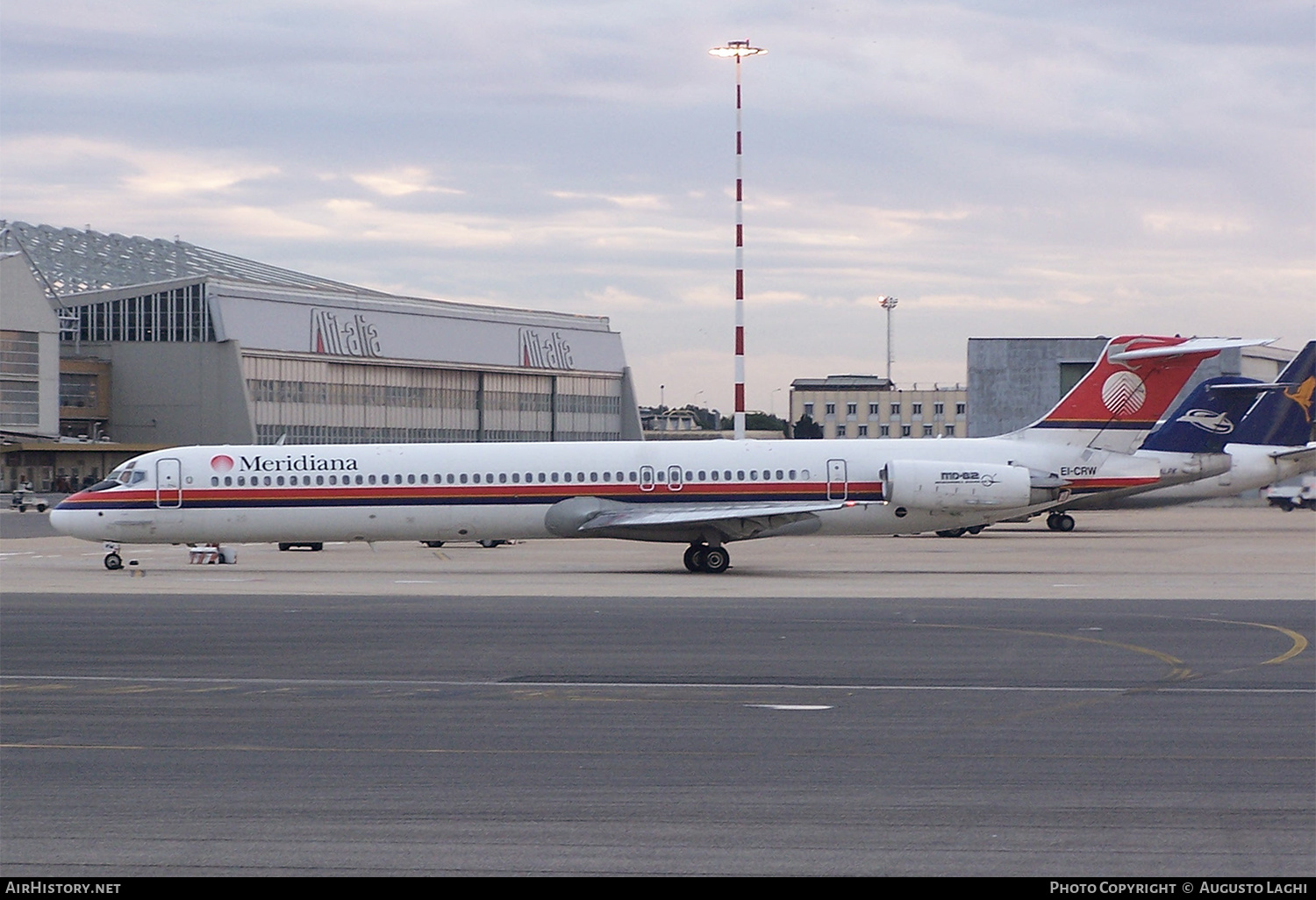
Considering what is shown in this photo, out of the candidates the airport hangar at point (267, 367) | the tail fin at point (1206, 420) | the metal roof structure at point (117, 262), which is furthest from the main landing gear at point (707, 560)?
the metal roof structure at point (117, 262)

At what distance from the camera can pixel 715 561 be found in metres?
34.3

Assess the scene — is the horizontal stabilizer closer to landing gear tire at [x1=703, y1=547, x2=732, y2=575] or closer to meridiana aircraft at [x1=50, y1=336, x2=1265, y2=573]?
meridiana aircraft at [x1=50, y1=336, x2=1265, y2=573]

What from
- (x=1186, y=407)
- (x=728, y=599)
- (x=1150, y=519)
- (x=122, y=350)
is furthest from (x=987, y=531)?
(x=122, y=350)

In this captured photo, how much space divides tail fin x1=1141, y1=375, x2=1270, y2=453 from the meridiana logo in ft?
3.70

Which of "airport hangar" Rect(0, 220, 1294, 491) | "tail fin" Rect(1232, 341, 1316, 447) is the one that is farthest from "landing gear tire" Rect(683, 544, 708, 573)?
"airport hangar" Rect(0, 220, 1294, 491)

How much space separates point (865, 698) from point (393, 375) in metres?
81.7

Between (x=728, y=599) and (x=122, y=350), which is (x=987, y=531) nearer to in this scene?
(x=728, y=599)

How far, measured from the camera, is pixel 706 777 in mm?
10859

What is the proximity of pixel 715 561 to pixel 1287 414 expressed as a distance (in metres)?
25.5

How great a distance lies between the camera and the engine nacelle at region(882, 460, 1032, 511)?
3462 cm

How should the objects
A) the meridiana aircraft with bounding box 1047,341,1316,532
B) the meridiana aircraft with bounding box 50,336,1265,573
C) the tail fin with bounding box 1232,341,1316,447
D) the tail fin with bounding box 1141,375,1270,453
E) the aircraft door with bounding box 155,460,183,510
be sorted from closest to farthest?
the meridiana aircraft with bounding box 50,336,1265,573 < the aircraft door with bounding box 155,460,183,510 < the tail fin with bounding box 1141,375,1270,453 < the meridiana aircraft with bounding box 1047,341,1316,532 < the tail fin with bounding box 1232,341,1316,447

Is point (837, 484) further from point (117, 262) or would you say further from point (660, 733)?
point (117, 262)

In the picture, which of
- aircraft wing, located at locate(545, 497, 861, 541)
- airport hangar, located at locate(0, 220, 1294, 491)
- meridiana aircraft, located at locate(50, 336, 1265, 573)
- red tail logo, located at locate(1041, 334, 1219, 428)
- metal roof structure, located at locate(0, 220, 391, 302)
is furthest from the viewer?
metal roof structure, located at locate(0, 220, 391, 302)

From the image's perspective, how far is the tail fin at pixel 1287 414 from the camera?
48.5 m
